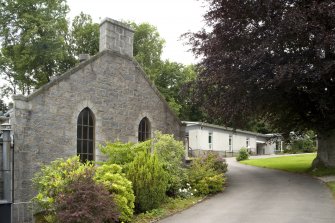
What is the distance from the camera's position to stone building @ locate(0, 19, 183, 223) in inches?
588

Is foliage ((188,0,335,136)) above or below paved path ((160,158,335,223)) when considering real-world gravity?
above

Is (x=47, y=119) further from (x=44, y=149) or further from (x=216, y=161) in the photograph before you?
(x=216, y=161)

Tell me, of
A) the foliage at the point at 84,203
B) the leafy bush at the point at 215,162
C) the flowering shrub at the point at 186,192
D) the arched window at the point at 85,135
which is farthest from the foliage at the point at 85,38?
the foliage at the point at 84,203

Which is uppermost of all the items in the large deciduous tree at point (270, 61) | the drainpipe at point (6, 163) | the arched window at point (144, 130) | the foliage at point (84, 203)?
the large deciduous tree at point (270, 61)

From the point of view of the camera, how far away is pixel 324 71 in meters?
17.2

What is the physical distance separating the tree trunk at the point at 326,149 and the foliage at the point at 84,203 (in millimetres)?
14396

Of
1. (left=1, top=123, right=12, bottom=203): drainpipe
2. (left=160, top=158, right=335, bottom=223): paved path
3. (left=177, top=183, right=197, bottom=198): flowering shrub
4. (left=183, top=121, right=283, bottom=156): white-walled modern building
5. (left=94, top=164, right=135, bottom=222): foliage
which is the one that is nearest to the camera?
(left=1, top=123, right=12, bottom=203): drainpipe

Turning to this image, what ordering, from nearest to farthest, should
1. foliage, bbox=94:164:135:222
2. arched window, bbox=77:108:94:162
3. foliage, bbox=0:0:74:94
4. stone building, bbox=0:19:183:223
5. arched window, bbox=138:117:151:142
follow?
foliage, bbox=94:164:135:222 < stone building, bbox=0:19:183:223 < arched window, bbox=77:108:94:162 < arched window, bbox=138:117:151:142 < foliage, bbox=0:0:74:94

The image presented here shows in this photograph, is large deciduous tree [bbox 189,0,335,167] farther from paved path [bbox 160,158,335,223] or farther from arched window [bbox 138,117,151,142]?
paved path [bbox 160,158,335,223]

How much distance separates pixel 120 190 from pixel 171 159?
14.9 feet

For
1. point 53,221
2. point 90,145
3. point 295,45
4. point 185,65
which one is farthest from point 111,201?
point 185,65

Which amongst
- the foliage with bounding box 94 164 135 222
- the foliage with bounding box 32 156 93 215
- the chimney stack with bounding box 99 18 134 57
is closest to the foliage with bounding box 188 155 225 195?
the foliage with bounding box 94 164 135 222

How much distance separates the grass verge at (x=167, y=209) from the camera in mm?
13570

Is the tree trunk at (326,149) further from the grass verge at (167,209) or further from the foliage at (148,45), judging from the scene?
the foliage at (148,45)
